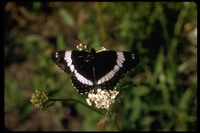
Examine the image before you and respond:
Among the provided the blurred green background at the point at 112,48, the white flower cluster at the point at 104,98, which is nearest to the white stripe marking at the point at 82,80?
the white flower cluster at the point at 104,98

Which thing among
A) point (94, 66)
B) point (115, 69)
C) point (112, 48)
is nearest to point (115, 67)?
point (115, 69)

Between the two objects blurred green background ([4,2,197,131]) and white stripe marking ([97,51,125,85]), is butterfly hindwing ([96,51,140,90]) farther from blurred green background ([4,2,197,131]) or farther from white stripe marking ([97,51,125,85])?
blurred green background ([4,2,197,131])

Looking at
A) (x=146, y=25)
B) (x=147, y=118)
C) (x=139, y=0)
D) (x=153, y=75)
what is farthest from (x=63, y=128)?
(x=139, y=0)

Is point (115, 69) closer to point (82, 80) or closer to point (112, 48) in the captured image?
point (82, 80)

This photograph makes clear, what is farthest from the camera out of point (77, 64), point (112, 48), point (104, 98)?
point (112, 48)

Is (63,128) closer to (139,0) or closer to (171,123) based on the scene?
(171,123)
